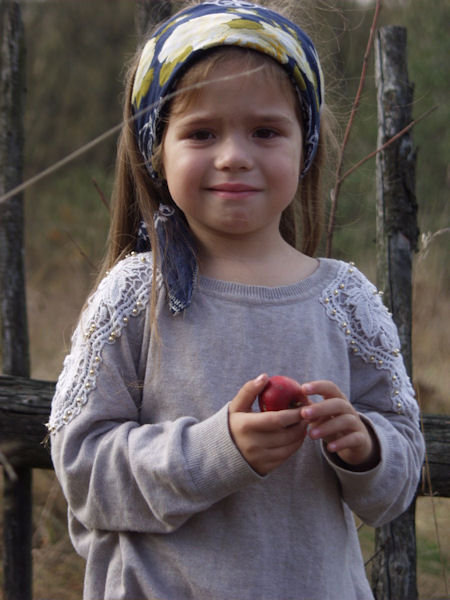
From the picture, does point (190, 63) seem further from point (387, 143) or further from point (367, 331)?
point (387, 143)

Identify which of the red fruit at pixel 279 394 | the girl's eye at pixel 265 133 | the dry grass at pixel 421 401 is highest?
the girl's eye at pixel 265 133

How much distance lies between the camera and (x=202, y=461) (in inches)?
50.8

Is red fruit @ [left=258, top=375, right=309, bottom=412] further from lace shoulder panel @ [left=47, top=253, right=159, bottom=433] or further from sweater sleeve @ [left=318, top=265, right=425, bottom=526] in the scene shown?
lace shoulder panel @ [left=47, top=253, right=159, bottom=433]

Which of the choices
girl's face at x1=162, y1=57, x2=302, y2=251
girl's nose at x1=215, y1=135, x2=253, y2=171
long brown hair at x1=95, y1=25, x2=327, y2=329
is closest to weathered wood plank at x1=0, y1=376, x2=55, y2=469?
long brown hair at x1=95, y1=25, x2=327, y2=329

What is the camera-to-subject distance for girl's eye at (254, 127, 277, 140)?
1.42 m

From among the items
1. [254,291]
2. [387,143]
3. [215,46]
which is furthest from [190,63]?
[387,143]

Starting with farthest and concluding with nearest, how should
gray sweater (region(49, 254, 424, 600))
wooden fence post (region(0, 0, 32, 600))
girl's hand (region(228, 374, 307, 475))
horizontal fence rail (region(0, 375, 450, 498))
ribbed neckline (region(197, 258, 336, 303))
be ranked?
wooden fence post (region(0, 0, 32, 600)) → horizontal fence rail (region(0, 375, 450, 498)) → ribbed neckline (region(197, 258, 336, 303)) → gray sweater (region(49, 254, 424, 600)) → girl's hand (region(228, 374, 307, 475))

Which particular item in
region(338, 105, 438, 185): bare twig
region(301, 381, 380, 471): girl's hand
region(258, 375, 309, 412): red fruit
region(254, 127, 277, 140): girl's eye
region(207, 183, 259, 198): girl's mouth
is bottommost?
region(301, 381, 380, 471): girl's hand

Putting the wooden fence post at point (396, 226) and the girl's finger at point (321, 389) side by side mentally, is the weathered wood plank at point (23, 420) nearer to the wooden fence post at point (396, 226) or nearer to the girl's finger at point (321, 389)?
the wooden fence post at point (396, 226)

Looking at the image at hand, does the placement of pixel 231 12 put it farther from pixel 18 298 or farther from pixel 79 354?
pixel 18 298

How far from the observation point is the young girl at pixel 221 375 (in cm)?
134

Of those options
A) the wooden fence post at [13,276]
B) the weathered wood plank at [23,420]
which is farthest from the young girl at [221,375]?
the wooden fence post at [13,276]

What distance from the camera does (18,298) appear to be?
2.44 m

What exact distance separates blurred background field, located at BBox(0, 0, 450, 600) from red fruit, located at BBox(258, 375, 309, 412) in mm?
650
